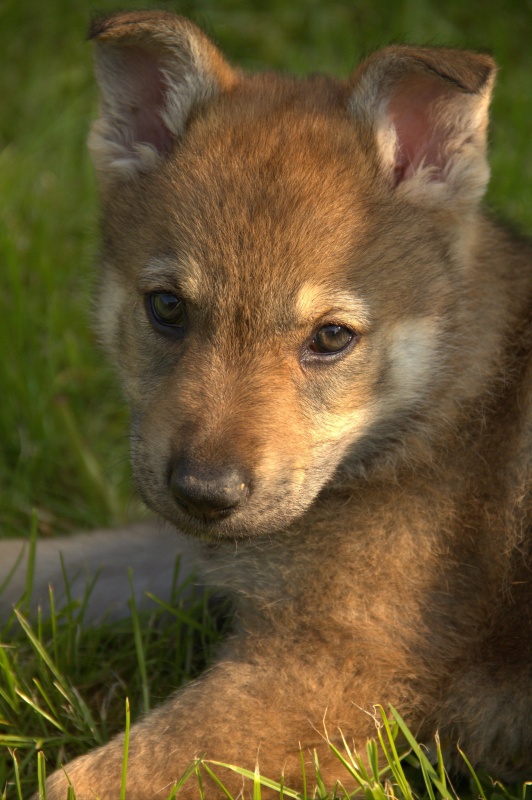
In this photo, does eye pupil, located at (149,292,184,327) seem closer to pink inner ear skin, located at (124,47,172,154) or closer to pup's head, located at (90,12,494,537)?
pup's head, located at (90,12,494,537)

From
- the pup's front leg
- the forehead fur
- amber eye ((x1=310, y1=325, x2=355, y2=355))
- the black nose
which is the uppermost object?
the forehead fur

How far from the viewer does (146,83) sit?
3.42 meters

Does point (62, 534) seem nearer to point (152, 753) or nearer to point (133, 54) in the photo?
point (152, 753)

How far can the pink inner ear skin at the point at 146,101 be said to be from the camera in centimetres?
338

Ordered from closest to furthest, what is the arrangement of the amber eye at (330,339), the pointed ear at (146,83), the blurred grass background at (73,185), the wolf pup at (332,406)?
the wolf pup at (332,406) → the amber eye at (330,339) → the pointed ear at (146,83) → the blurred grass background at (73,185)

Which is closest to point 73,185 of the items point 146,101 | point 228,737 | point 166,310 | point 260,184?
point 146,101

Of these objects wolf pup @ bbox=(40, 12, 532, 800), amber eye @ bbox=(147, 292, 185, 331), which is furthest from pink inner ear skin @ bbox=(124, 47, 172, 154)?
amber eye @ bbox=(147, 292, 185, 331)

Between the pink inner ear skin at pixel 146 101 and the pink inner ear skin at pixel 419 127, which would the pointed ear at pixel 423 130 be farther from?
the pink inner ear skin at pixel 146 101

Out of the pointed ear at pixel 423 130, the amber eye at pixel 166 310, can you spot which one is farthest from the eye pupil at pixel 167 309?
the pointed ear at pixel 423 130

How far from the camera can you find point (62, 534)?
4297mm

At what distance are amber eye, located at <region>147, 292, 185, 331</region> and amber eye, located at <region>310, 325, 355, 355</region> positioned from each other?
1.29ft

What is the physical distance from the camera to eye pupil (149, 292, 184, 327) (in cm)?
300

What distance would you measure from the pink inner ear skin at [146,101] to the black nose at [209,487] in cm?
123

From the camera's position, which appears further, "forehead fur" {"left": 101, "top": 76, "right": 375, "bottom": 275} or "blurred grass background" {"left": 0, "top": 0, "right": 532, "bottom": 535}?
"blurred grass background" {"left": 0, "top": 0, "right": 532, "bottom": 535}
